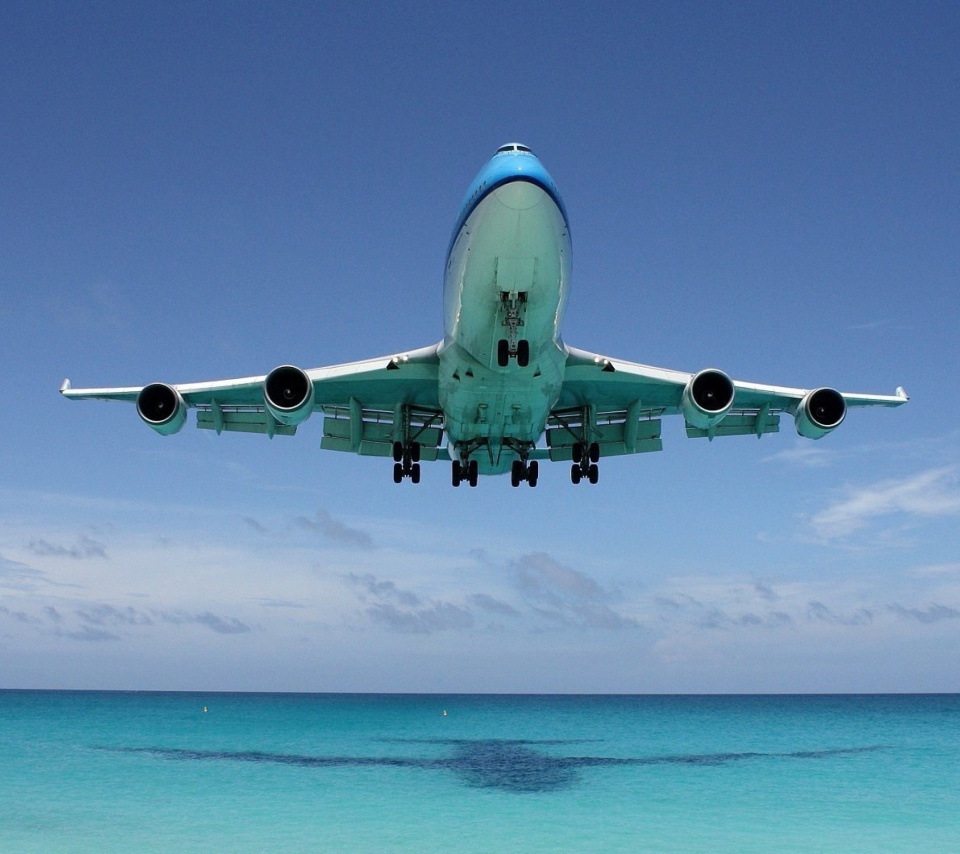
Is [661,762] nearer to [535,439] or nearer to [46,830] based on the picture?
[46,830]

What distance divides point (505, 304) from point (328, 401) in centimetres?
838

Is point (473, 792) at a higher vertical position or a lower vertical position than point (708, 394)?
lower

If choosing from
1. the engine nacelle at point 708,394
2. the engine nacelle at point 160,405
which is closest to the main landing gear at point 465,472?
the engine nacelle at point 708,394

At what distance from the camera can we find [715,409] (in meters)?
21.4

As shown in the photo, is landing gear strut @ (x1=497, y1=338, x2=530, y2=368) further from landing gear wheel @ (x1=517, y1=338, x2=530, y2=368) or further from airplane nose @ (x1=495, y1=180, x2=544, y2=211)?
airplane nose @ (x1=495, y1=180, x2=544, y2=211)

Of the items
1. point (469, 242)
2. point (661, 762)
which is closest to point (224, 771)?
point (661, 762)

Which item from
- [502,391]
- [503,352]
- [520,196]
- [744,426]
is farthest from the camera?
[744,426]

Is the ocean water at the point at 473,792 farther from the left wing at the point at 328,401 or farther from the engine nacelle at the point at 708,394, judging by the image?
the engine nacelle at the point at 708,394

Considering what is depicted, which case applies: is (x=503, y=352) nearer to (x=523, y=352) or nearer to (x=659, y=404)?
(x=523, y=352)

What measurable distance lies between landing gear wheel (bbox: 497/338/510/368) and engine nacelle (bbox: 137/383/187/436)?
7.81 metres

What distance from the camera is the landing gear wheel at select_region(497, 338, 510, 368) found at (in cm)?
1869

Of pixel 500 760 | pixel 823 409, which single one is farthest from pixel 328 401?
pixel 500 760

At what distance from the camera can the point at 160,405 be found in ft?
72.0

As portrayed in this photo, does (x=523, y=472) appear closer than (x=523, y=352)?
No
